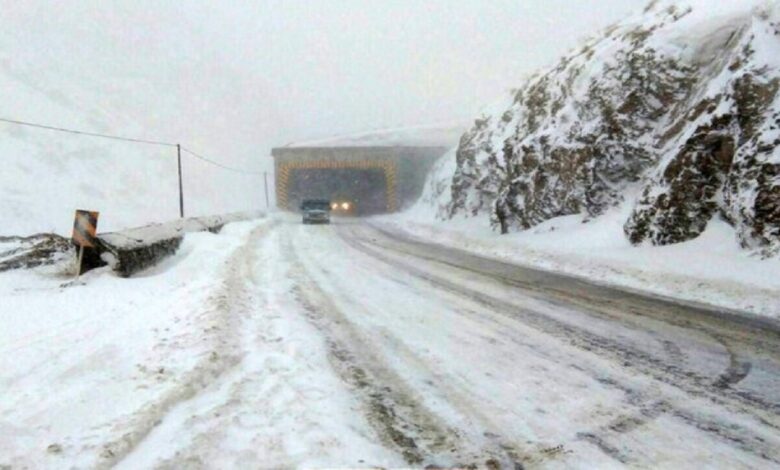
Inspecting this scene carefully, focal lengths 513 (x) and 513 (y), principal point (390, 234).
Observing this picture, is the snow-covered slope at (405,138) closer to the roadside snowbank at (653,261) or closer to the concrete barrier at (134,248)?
the roadside snowbank at (653,261)

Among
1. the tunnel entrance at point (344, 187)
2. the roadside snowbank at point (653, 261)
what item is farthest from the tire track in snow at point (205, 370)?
the tunnel entrance at point (344, 187)

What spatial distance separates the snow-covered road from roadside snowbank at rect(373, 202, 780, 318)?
4.57 ft

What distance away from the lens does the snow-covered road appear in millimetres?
2883

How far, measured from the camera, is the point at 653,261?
1030cm

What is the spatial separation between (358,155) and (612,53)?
35450mm

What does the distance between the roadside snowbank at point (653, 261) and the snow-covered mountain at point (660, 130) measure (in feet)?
1.28

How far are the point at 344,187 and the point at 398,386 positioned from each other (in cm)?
4987

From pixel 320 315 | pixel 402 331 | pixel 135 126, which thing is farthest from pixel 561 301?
pixel 135 126

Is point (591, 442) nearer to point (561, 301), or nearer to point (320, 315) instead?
point (320, 315)

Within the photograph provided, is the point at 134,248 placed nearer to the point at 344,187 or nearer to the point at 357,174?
the point at 357,174

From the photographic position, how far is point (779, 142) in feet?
30.2

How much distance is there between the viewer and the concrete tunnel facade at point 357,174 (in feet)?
162

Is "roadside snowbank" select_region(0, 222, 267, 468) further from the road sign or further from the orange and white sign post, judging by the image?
the road sign

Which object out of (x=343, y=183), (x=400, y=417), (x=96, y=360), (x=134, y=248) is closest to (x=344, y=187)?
(x=343, y=183)
